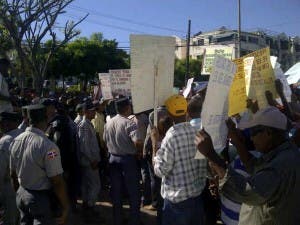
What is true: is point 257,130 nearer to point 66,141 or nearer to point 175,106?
point 175,106

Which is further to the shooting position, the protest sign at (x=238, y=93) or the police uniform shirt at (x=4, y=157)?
the police uniform shirt at (x=4, y=157)

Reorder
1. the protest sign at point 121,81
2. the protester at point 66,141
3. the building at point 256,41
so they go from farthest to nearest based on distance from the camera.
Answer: the building at point 256,41
the protest sign at point 121,81
the protester at point 66,141

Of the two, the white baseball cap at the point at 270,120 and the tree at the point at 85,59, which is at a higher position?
the tree at the point at 85,59

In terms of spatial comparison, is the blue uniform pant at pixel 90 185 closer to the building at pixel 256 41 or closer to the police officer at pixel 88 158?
the police officer at pixel 88 158

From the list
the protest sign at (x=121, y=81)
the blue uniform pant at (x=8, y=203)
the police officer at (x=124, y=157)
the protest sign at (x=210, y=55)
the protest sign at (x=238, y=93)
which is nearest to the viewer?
the protest sign at (x=238, y=93)

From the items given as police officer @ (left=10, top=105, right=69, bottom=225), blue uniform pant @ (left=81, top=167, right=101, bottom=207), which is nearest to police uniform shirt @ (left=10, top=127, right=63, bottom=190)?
A: police officer @ (left=10, top=105, right=69, bottom=225)

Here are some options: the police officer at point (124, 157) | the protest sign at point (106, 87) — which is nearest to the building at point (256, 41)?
the protest sign at point (106, 87)

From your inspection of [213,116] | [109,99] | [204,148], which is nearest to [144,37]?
[213,116]

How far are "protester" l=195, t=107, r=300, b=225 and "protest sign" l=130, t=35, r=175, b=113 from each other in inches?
52.4

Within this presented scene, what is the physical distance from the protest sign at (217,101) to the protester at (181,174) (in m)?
0.88

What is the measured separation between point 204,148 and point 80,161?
492cm

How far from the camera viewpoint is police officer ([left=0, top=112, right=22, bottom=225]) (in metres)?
5.06

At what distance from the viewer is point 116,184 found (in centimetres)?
673

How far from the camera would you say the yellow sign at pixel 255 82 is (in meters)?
3.66
